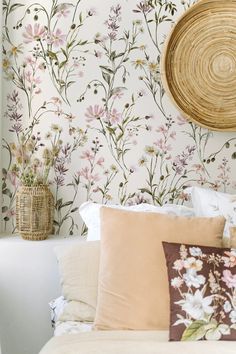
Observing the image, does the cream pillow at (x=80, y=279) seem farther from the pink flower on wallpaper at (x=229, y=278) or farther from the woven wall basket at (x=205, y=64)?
the woven wall basket at (x=205, y=64)

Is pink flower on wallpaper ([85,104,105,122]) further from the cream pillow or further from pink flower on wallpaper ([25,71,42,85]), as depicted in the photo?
the cream pillow

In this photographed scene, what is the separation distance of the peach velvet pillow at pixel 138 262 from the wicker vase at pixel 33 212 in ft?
1.49

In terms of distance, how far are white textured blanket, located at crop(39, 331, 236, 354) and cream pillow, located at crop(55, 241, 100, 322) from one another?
231mm

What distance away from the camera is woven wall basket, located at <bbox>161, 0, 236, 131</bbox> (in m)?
2.41

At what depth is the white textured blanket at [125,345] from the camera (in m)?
1.59

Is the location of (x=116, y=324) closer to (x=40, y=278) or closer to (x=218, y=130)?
(x=40, y=278)

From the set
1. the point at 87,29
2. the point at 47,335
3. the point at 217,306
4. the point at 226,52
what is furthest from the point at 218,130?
the point at 47,335

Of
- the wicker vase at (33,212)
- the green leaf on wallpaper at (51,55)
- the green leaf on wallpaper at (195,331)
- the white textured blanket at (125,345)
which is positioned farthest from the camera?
the green leaf on wallpaper at (51,55)

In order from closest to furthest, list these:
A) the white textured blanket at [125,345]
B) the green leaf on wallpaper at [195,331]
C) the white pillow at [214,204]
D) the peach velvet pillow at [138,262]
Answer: the white textured blanket at [125,345] → the green leaf on wallpaper at [195,331] → the peach velvet pillow at [138,262] → the white pillow at [214,204]

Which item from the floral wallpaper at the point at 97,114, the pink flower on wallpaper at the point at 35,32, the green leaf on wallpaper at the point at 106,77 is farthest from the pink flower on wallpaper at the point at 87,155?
the pink flower on wallpaper at the point at 35,32

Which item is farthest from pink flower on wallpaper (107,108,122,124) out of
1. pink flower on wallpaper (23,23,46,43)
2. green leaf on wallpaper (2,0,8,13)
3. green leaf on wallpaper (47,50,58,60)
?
green leaf on wallpaper (2,0,8,13)

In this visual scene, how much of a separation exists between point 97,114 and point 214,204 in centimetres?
72

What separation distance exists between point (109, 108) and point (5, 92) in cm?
52

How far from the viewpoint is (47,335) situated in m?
2.37
